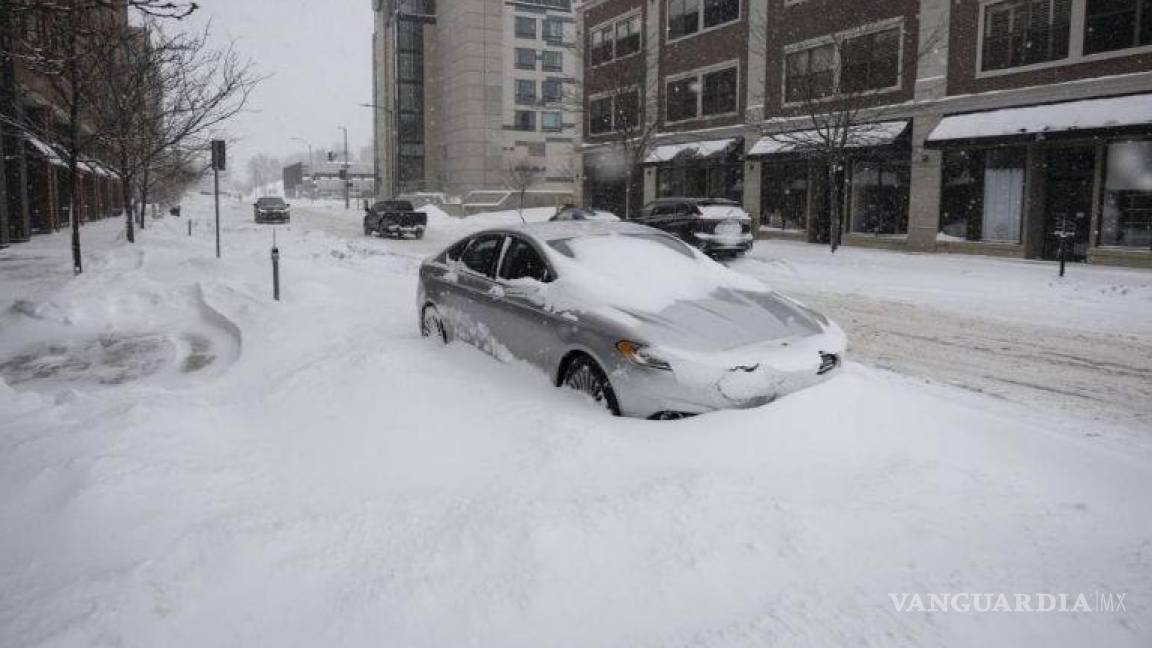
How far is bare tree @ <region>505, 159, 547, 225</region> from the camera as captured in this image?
5534 centimetres

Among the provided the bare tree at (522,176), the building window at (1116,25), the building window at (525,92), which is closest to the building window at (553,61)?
the building window at (525,92)

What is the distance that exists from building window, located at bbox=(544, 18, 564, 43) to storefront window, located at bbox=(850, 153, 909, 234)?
152 ft

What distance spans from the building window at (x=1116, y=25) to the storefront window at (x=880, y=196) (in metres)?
5.83

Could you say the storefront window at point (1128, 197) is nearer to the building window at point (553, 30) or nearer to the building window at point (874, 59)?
the building window at point (874, 59)

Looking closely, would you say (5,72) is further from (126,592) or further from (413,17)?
(413,17)

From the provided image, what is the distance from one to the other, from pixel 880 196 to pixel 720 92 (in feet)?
30.1

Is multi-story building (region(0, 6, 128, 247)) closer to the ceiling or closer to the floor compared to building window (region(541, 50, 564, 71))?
closer to the floor

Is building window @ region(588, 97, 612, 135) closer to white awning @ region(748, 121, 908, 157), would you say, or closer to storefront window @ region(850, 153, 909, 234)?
white awning @ region(748, 121, 908, 157)

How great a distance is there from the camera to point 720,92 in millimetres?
30938

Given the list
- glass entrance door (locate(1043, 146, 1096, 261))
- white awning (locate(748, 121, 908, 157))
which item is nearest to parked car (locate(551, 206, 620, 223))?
white awning (locate(748, 121, 908, 157))

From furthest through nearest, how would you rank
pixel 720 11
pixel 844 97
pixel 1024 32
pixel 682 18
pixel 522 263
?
pixel 682 18
pixel 720 11
pixel 844 97
pixel 1024 32
pixel 522 263

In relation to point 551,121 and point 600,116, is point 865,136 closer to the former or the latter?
point 600,116

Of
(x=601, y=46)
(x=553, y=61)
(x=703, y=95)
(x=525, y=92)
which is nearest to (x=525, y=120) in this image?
(x=525, y=92)

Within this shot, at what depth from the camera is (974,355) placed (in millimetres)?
8188
